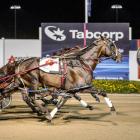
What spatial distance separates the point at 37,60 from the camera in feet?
44.5

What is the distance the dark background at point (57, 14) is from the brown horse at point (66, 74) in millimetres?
29657

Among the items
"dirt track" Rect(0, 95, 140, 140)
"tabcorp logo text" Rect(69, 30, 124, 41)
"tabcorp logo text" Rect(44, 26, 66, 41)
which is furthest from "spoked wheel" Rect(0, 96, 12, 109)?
"tabcorp logo text" Rect(69, 30, 124, 41)

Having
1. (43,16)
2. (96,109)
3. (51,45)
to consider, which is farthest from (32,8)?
(96,109)

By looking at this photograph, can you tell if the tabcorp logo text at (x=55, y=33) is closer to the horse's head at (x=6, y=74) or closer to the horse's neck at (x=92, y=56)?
the horse's head at (x=6, y=74)

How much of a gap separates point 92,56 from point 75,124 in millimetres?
1807

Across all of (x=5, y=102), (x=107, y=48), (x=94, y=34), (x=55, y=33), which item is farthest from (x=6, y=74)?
(x=94, y=34)

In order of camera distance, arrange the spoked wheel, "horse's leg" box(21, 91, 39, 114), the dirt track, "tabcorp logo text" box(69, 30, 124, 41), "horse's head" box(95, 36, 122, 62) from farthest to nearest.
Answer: "tabcorp logo text" box(69, 30, 124, 41) → the spoked wheel → "horse's head" box(95, 36, 122, 62) → "horse's leg" box(21, 91, 39, 114) → the dirt track

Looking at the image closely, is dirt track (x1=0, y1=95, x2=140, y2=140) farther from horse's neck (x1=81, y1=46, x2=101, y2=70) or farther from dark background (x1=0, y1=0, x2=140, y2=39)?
dark background (x1=0, y1=0, x2=140, y2=39)

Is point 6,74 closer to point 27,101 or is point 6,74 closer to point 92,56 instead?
point 27,101

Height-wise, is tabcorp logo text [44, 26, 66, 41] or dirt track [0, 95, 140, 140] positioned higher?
tabcorp logo text [44, 26, 66, 41]

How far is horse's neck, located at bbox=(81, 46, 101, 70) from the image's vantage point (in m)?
13.6

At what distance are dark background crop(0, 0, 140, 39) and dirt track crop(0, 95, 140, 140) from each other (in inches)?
1089

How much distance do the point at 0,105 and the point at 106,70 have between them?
9.25 meters

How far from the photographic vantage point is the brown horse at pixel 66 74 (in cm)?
1316
